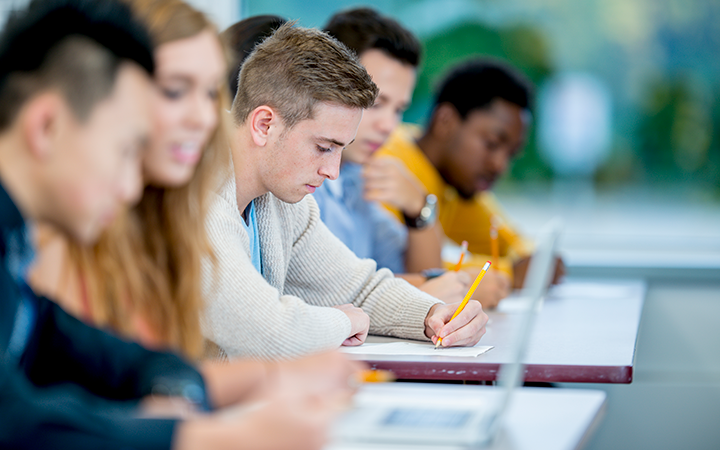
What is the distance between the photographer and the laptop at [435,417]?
2.59ft

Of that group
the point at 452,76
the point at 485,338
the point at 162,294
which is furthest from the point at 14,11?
the point at 452,76

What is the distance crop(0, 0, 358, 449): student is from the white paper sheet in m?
0.53

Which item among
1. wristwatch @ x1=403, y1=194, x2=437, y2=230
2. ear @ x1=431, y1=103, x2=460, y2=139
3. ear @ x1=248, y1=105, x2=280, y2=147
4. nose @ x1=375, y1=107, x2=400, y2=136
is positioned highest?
ear @ x1=431, y1=103, x2=460, y2=139

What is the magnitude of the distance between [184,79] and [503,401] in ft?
1.61

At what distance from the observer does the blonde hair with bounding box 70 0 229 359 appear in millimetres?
888

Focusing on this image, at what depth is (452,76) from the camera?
2869mm

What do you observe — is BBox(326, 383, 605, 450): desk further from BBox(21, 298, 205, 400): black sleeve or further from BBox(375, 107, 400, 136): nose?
BBox(375, 107, 400, 136): nose

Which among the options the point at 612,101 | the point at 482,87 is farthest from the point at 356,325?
the point at 612,101

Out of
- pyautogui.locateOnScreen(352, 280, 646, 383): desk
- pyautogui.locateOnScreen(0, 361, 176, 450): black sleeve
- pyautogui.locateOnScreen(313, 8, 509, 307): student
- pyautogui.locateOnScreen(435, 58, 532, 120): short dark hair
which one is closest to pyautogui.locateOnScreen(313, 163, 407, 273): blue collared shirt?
pyautogui.locateOnScreen(313, 8, 509, 307): student

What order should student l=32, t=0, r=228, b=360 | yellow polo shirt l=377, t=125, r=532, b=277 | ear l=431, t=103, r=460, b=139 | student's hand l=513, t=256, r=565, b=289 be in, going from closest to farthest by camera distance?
student l=32, t=0, r=228, b=360, student's hand l=513, t=256, r=565, b=289, yellow polo shirt l=377, t=125, r=532, b=277, ear l=431, t=103, r=460, b=139

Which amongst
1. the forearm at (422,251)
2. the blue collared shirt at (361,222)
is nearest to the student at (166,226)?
the blue collared shirt at (361,222)

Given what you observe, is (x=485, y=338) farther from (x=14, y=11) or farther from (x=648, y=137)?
(x=648, y=137)

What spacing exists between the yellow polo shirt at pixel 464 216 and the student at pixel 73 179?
1.90m

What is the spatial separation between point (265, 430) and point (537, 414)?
15.9 inches
